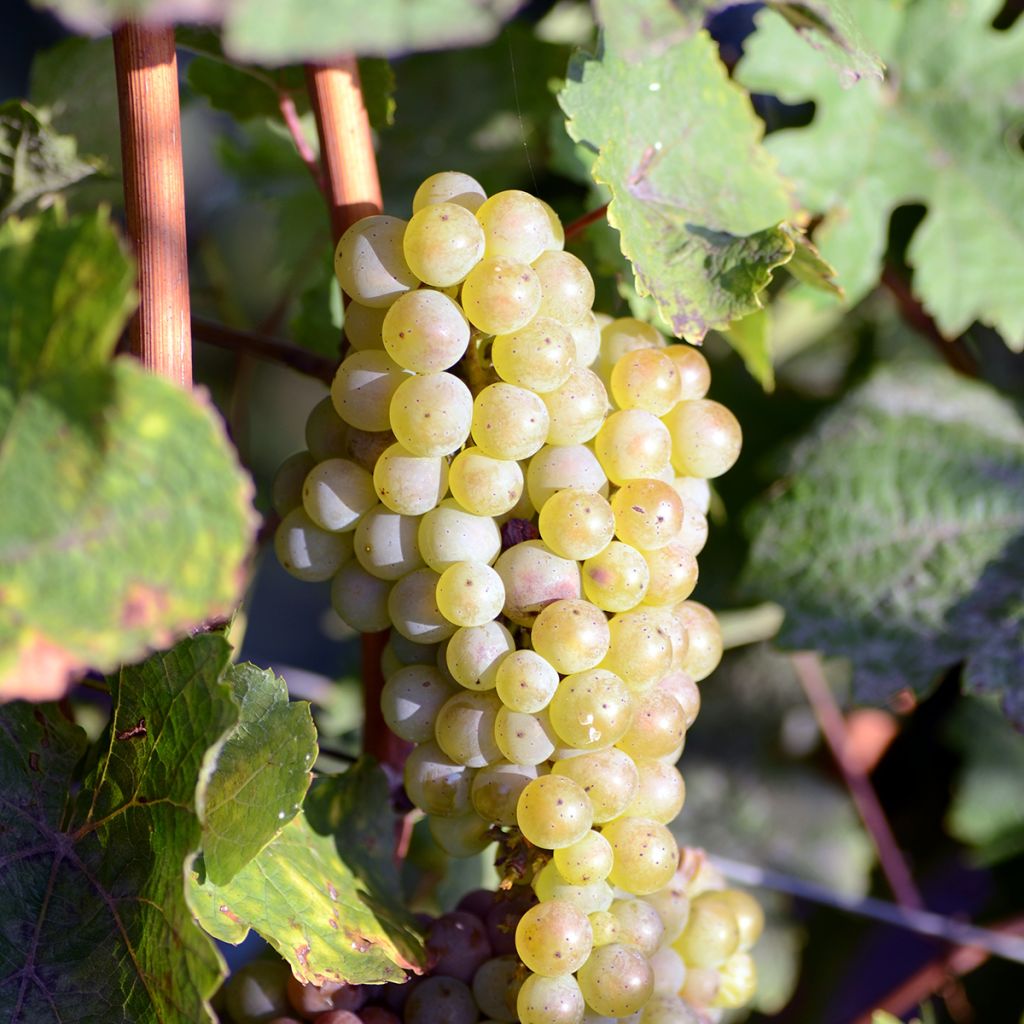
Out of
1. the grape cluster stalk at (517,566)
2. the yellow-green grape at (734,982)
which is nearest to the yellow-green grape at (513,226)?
the grape cluster stalk at (517,566)

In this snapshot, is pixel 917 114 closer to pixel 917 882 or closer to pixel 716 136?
pixel 716 136

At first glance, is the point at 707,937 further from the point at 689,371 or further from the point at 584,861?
the point at 689,371

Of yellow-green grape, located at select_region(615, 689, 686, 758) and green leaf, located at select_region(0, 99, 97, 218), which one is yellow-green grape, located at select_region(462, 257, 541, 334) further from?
green leaf, located at select_region(0, 99, 97, 218)

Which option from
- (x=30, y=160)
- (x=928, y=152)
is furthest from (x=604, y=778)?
(x=928, y=152)

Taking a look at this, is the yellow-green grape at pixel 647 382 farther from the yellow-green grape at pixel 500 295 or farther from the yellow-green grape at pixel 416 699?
the yellow-green grape at pixel 416 699

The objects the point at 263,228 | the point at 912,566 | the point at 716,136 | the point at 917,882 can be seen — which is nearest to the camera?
the point at 716,136

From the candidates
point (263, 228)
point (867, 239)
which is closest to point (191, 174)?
point (263, 228)

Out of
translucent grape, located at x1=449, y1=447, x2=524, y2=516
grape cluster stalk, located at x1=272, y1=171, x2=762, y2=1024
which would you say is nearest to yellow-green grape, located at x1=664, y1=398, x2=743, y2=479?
grape cluster stalk, located at x1=272, y1=171, x2=762, y2=1024
